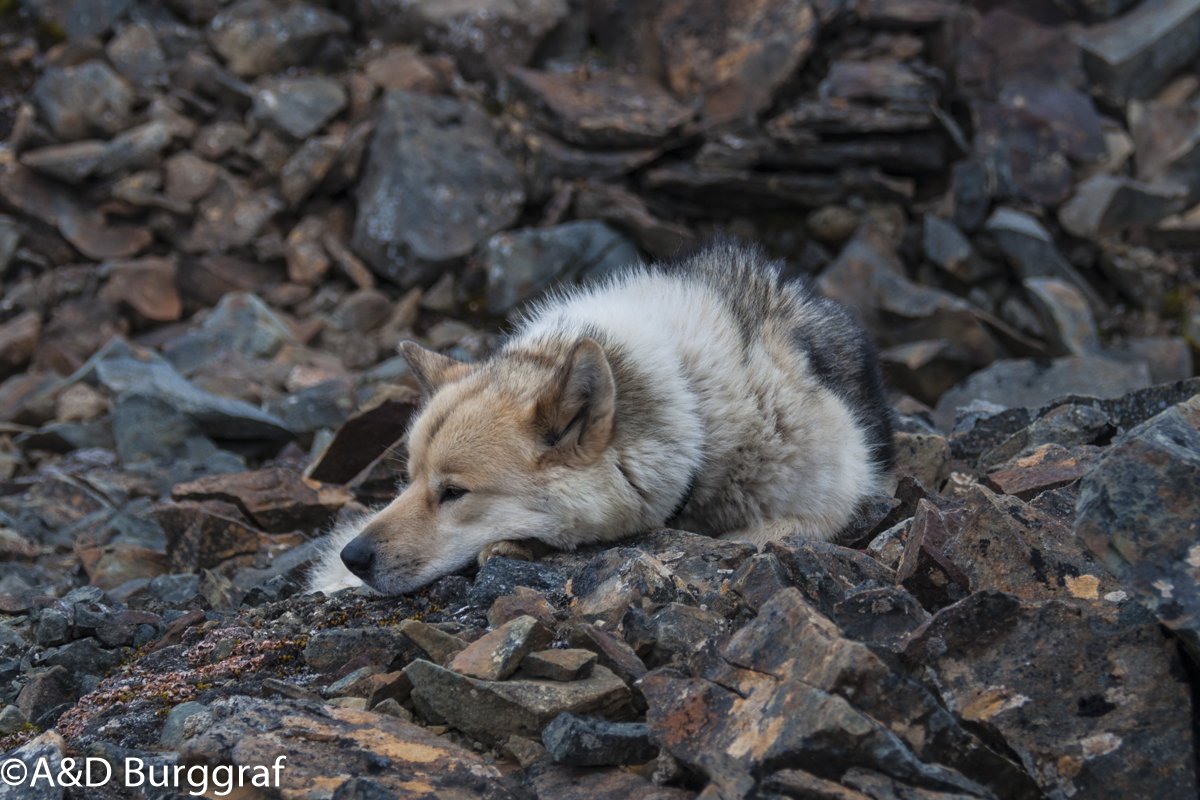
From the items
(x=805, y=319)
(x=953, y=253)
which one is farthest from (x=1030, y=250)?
(x=805, y=319)

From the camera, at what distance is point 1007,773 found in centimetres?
217

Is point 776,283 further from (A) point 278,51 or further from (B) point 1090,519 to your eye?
(A) point 278,51

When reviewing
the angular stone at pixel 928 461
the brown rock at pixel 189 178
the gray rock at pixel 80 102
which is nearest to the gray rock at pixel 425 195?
the brown rock at pixel 189 178

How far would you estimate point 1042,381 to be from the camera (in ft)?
28.0

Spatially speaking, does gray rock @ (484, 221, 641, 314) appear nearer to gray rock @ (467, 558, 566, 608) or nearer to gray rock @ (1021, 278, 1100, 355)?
gray rock @ (1021, 278, 1100, 355)

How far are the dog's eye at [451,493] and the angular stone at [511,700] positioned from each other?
122 centimetres

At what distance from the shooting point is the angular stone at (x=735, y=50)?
10.8 m

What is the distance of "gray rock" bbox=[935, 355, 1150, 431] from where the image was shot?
8367 mm

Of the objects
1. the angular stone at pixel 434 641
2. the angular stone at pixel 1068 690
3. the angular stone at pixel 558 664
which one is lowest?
the angular stone at pixel 434 641

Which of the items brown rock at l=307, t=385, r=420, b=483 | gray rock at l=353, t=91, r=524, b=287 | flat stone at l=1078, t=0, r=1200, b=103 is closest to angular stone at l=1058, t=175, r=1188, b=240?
flat stone at l=1078, t=0, r=1200, b=103

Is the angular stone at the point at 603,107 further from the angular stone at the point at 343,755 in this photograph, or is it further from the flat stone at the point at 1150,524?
the angular stone at the point at 343,755

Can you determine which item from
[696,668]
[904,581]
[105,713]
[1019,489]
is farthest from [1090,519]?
[105,713]

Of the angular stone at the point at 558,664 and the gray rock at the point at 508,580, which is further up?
the angular stone at the point at 558,664

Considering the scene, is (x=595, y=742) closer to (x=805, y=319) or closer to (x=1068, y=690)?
(x=1068, y=690)
